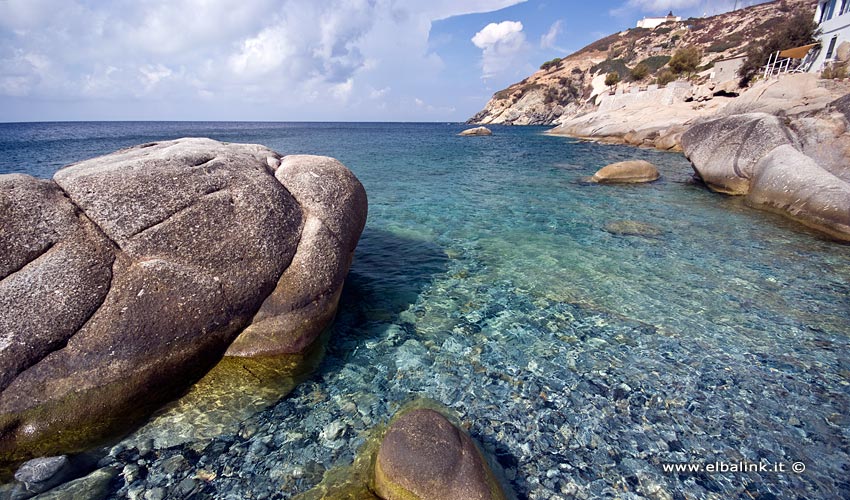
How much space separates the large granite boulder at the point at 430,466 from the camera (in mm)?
3672

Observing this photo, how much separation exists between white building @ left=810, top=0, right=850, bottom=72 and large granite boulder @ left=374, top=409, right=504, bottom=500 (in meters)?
44.9

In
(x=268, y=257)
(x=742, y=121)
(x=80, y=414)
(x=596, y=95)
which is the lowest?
(x=80, y=414)

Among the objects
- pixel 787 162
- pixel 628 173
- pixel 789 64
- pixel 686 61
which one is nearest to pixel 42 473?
pixel 787 162

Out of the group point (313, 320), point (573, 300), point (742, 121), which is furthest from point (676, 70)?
point (313, 320)

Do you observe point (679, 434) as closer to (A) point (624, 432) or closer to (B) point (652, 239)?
(A) point (624, 432)

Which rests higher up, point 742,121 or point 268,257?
point 742,121

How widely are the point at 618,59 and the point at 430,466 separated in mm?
121486

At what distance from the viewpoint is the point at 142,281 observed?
5.17 metres

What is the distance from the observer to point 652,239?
1171 centimetres

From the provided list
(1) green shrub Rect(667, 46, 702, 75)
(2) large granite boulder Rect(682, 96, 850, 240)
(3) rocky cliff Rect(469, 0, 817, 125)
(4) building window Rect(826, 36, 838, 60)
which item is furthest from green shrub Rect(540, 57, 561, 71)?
(2) large granite boulder Rect(682, 96, 850, 240)

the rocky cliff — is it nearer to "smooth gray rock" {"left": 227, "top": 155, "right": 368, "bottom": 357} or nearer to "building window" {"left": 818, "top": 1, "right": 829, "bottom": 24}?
"building window" {"left": 818, "top": 1, "right": 829, "bottom": 24}

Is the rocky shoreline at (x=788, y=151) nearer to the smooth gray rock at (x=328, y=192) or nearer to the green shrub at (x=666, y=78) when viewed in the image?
the smooth gray rock at (x=328, y=192)

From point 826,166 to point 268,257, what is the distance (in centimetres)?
2039

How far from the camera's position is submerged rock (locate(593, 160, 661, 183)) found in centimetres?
2031
